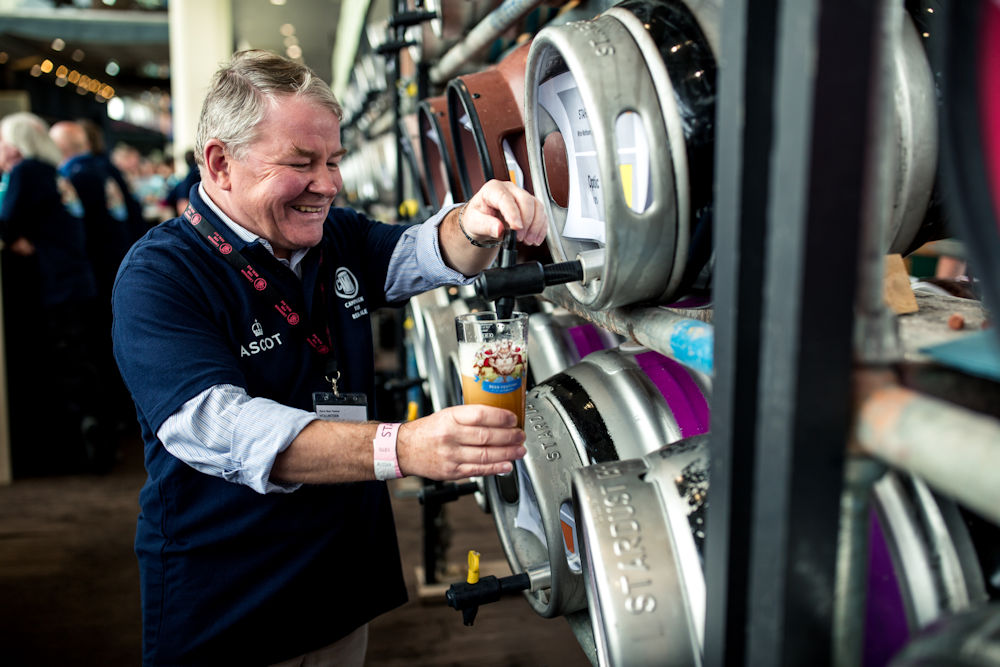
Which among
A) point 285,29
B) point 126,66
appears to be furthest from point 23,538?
point 126,66

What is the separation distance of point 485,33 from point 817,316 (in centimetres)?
145

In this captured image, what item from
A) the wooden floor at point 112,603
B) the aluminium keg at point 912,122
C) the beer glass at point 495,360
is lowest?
the wooden floor at point 112,603

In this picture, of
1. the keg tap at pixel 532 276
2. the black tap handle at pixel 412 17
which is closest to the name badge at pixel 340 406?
the keg tap at pixel 532 276

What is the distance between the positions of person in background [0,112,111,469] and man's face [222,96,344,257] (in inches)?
126

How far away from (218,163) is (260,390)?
1.33ft

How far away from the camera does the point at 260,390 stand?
128 cm

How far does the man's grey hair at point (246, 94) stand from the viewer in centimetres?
127

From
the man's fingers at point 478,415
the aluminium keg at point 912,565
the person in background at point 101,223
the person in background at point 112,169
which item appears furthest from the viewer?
the person in background at point 112,169

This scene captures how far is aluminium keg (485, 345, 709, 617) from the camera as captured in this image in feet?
3.66

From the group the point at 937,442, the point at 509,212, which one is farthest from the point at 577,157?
the point at 937,442

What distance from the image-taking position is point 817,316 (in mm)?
521

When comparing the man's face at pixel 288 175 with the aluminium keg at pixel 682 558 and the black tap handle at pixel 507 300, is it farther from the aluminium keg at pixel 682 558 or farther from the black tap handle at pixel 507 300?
the aluminium keg at pixel 682 558

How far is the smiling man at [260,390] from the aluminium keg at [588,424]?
0.14m

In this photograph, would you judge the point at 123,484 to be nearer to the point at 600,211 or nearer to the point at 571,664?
the point at 571,664
